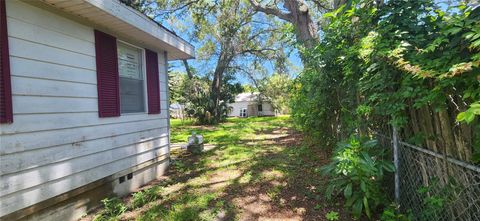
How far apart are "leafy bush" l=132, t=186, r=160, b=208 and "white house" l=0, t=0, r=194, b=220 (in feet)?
1.17

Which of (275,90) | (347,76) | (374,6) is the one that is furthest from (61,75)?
(275,90)

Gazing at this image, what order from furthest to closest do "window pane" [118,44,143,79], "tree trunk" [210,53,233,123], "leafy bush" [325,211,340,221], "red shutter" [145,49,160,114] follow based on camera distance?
1. "tree trunk" [210,53,233,123]
2. "red shutter" [145,49,160,114]
3. "window pane" [118,44,143,79]
4. "leafy bush" [325,211,340,221]

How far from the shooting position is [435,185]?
7.13 ft

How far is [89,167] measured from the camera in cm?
348

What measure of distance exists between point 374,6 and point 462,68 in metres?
1.52

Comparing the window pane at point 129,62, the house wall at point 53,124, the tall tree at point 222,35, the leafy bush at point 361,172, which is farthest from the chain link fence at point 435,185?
the tall tree at point 222,35

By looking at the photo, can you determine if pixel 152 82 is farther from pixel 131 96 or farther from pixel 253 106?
pixel 253 106

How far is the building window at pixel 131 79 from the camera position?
4301 millimetres

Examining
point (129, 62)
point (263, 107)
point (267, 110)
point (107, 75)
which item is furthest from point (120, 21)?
point (267, 110)

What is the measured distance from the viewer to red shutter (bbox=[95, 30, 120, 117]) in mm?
3721

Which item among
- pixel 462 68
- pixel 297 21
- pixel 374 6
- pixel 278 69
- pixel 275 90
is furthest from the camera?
pixel 275 90

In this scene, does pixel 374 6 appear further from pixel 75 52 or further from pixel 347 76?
pixel 75 52

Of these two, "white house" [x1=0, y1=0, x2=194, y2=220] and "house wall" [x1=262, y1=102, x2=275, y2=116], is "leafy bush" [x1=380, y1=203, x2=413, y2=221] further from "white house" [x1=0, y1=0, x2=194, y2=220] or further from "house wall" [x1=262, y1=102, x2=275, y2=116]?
"house wall" [x1=262, y1=102, x2=275, y2=116]

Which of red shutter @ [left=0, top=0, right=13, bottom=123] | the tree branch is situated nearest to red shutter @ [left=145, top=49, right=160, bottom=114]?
red shutter @ [left=0, top=0, right=13, bottom=123]
